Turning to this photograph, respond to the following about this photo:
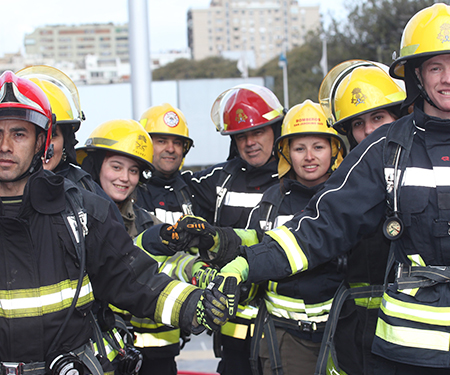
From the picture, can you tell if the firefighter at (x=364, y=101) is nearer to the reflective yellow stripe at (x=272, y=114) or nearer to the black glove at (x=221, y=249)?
the reflective yellow stripe at (x=272, y=114)

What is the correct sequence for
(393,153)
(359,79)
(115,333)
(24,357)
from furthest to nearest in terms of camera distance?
(359,79) < (115,333) < (393,153) < (24,357)

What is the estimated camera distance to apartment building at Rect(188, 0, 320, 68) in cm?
13348

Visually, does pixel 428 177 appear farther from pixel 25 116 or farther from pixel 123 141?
pixel 123 141

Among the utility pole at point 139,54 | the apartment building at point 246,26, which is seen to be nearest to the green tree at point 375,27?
the utility pole at point 139,54

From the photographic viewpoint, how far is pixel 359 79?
11.5 feet

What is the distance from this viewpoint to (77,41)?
527ft

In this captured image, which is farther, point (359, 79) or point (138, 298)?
point (359, 79)

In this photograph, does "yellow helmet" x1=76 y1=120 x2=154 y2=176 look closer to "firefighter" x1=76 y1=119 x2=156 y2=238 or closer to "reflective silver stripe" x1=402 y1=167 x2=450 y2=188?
"firefighter" x1=76 y1=119 x2=156 y2=238

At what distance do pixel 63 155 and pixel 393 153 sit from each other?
2.26 m

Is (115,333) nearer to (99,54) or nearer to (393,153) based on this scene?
(393,153)

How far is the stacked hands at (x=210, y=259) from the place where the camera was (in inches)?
100

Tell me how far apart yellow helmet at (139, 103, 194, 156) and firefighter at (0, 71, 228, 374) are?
7.37ft

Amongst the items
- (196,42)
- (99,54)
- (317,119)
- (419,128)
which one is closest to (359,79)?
(317,119)

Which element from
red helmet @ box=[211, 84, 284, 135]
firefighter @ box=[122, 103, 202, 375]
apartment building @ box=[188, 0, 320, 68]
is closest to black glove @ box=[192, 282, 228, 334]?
firefighter @ box=[122, 103, 202, 375]
